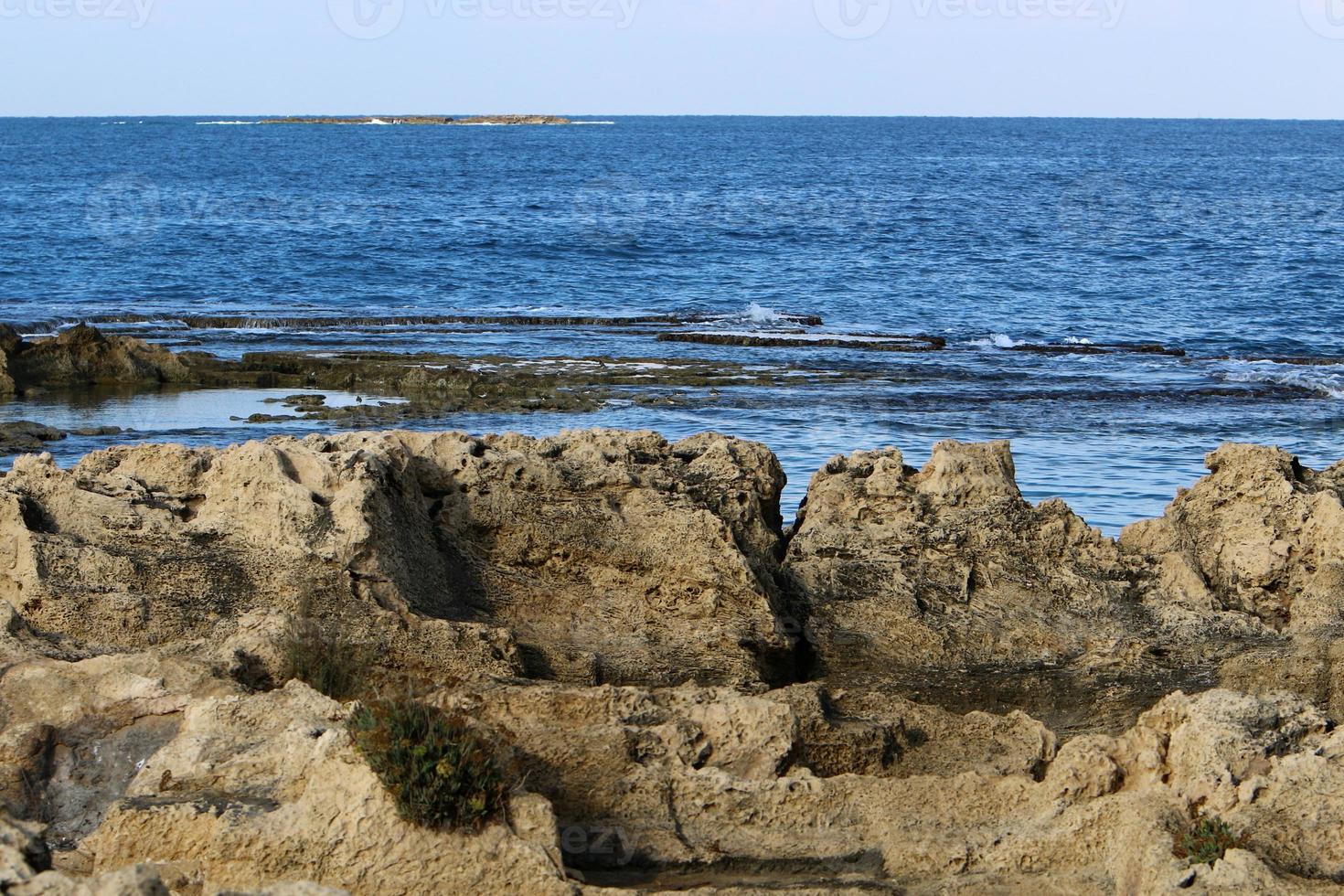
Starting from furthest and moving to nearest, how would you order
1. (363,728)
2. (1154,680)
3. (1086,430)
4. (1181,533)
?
(1086,430) → (1181,533) → (1154,680) → (363,728)

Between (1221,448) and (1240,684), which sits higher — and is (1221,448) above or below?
above

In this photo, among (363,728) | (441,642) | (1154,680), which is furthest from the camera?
(1154,680)

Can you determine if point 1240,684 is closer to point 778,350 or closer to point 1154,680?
point 1154,680

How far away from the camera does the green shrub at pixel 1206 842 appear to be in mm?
6289

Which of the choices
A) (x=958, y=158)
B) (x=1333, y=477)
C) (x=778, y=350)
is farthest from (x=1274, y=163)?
(x=1333, y=477)

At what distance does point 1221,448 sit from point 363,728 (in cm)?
731

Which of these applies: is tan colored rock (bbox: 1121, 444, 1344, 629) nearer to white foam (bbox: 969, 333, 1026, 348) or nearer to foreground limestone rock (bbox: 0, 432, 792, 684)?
foreground limestone rock (bbox: 0, 432, 792, 684)

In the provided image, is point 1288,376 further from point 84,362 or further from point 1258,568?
point 84,362

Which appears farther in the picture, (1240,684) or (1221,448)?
(1221,448)

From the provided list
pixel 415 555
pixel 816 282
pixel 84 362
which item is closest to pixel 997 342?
pixel 816 282

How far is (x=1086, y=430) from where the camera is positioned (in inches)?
932

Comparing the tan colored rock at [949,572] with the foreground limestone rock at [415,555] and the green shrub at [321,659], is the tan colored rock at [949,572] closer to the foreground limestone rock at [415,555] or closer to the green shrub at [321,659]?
the foreground limestone rock at [415,555]

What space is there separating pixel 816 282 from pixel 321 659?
39883mm

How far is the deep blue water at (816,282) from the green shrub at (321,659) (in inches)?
388
